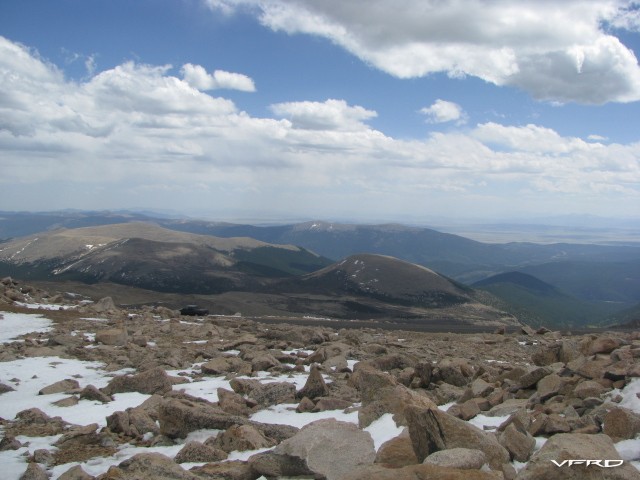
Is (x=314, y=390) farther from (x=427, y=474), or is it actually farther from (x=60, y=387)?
(x=427, y=474)

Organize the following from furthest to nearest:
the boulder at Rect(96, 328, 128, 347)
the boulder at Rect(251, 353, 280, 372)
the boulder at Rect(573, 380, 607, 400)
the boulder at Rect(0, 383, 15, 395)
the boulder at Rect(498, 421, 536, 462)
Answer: the boulder at Rect(96, 328, 128, 347)
the boulder at Rect(251, 353, 280, 372)
the boulder at Rect(0, 383, 15, 395)
the boulder at Rect(573, 380, 607, 400)
the boulder at Rect(498, 421, 536, 462)

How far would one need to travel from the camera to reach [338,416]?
12656 millimetres

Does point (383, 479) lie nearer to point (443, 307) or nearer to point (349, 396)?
point (349, 396)

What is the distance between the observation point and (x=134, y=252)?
199375 mm

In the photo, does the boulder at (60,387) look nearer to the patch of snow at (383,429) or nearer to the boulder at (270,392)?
the boulder at (270,392)

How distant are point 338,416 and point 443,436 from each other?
16.7 feet

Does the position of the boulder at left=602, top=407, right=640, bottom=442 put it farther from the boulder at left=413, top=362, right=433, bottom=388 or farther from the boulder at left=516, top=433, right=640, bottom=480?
the boulder at left=413, top=362, right=433, bottom=388

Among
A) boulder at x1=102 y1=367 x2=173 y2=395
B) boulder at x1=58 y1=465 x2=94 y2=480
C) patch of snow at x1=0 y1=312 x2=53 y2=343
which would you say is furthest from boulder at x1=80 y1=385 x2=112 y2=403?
patch of snow at x1=0 y1=312 x2=53 y2=343

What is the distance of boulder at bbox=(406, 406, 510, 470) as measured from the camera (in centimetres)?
788

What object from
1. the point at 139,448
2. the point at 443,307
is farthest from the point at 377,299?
the point at 139,448

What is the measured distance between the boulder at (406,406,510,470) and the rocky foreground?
0.02 meters

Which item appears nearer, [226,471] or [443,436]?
[443,436]

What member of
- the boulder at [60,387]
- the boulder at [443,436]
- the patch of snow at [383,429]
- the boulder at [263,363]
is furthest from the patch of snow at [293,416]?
the boulder at [60,387]

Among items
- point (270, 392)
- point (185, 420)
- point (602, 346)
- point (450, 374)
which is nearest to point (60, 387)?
point (185, 420)
